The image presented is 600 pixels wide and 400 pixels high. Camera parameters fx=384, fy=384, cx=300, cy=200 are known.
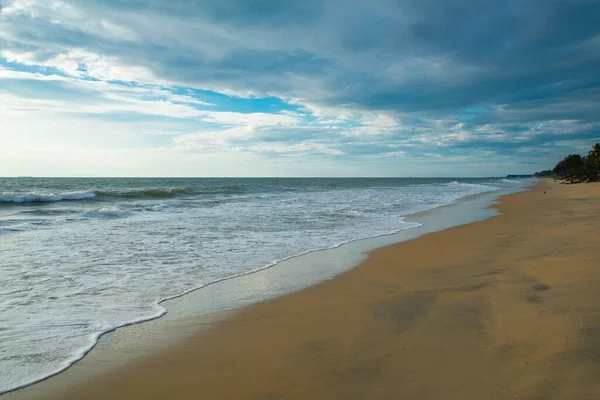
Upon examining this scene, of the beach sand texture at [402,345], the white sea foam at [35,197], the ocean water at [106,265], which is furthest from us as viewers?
the white sea foam at [35,197]

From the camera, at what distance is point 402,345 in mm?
3859

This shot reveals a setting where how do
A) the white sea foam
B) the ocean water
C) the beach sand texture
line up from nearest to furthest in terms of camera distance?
the beach sand texture, the ocean water, the white sea foam

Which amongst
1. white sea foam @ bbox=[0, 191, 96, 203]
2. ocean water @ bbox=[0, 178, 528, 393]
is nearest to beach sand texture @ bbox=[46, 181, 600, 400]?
ocean water @ bbox=[0, 178, 528, 393]

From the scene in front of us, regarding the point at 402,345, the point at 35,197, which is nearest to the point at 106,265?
the point at 402,345

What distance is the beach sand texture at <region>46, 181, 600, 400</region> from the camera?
122 inches

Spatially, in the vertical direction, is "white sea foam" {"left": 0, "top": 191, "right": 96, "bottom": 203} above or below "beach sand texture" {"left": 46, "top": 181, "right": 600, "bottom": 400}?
above

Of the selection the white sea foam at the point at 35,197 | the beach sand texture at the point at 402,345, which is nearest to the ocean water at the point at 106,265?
the beach sand texture at the point at 402,345

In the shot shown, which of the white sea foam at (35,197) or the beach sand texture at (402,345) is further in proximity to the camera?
the white sea foam at (35,197)

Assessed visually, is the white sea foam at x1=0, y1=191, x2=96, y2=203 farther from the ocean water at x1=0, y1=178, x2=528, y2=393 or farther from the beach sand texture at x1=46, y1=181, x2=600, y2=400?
the beach sand texture at x1=46, y1=181, x2=600, y2=400

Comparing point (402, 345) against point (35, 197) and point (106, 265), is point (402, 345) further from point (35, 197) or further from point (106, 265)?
point (35, 197)

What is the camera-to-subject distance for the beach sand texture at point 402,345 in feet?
10.2

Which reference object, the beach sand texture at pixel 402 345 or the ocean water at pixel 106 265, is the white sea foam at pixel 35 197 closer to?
the ocean water at pixel 106 265

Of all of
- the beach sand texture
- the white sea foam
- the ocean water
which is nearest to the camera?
the beach sand texture

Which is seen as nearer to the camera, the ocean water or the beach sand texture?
the beach sand texture
